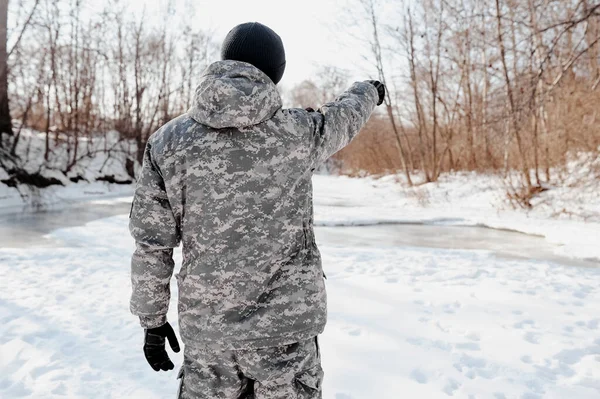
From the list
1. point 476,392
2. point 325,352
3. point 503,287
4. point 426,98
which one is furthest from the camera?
point 426,98

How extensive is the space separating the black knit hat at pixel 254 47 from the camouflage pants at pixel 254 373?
883 millimetres

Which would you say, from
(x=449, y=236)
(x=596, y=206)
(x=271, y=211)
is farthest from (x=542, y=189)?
(x=271, y=211)

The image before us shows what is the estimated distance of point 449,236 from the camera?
9117mm

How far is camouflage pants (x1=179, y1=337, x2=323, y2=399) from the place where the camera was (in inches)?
54.5

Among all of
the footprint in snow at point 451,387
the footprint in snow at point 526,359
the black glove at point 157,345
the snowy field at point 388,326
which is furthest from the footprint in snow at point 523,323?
the black glove at point 157,345

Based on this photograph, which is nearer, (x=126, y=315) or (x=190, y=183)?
(x=190, y=183)

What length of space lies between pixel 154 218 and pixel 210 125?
13.6 inches

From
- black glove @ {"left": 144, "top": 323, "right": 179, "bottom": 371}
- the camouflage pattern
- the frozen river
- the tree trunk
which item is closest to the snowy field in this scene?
the frozen river

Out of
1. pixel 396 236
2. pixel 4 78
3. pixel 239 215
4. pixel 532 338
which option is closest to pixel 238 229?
pixel 239 215

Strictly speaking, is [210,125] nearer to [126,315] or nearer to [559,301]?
[126,315]

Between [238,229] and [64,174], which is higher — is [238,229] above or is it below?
above

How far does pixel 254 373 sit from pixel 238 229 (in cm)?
43

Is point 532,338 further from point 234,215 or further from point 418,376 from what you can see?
point 234,215

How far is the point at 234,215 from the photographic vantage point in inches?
55.3
